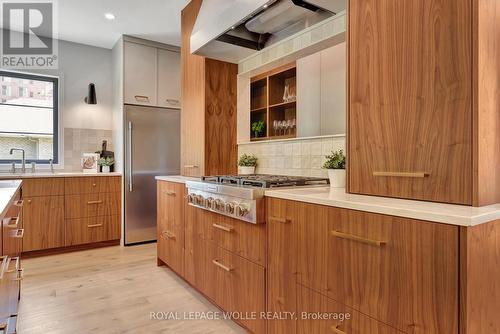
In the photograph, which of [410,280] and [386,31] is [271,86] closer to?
[386,31]

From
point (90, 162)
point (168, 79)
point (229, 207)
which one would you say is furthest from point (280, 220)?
point (90, 162)

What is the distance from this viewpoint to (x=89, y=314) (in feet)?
6.77

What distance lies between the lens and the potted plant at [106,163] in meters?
3.90

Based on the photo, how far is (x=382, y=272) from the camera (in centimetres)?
104

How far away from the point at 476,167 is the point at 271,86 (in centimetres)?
187

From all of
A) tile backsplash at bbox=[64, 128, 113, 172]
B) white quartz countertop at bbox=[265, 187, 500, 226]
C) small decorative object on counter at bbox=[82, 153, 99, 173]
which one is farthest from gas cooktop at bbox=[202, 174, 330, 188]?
tile backsplash at bbox=[64, 128, 113, 172]

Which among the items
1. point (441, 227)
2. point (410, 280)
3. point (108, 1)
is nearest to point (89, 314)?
point (410, 280)

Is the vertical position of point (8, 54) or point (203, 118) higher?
point (8, 54)

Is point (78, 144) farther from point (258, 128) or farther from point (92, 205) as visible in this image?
point (258, 128)

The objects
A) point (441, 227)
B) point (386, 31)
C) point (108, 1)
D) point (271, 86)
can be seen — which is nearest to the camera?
point (441, 227)

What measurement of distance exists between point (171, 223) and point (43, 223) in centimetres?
170

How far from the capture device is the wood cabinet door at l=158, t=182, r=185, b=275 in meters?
→ 2.51

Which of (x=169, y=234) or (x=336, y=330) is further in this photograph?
(x=169, y=234)

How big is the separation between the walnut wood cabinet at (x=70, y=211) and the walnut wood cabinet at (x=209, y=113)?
138 centimetres
